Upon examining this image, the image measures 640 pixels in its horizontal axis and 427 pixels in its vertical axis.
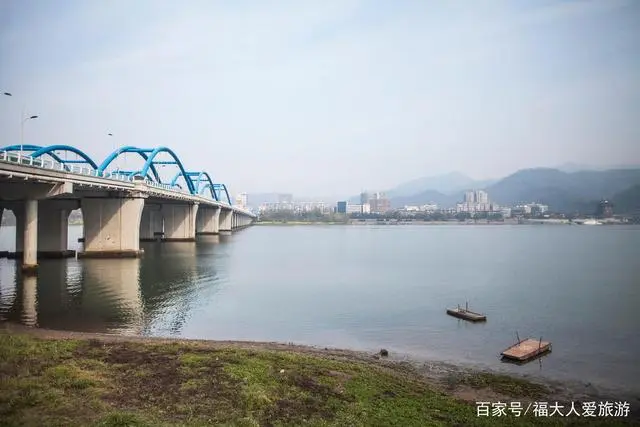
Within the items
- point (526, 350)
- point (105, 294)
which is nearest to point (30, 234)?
point (105, 294)

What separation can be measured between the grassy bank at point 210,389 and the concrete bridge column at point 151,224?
74716 millimetres

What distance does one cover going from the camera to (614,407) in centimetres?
1483

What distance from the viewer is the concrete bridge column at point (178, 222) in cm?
8857

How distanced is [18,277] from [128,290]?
455 inches

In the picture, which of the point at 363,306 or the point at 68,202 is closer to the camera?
the point at 363,306

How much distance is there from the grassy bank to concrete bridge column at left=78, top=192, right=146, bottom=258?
38.8 metres

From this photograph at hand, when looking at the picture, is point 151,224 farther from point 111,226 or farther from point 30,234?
point 30,234

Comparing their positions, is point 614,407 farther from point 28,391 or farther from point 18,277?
point 18,277

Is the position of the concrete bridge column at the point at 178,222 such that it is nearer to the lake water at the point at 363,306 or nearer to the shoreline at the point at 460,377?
the lake water at the point at 363,306

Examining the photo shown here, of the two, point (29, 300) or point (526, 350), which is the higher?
point (29, 300)

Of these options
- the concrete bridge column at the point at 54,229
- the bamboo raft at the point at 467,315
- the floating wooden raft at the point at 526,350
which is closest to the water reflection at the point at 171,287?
the concrete bridge column at the point at 54,229

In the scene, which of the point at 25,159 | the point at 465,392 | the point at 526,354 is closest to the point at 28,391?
the point at 465,392

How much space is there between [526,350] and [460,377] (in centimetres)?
525

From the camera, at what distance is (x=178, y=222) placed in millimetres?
89500
